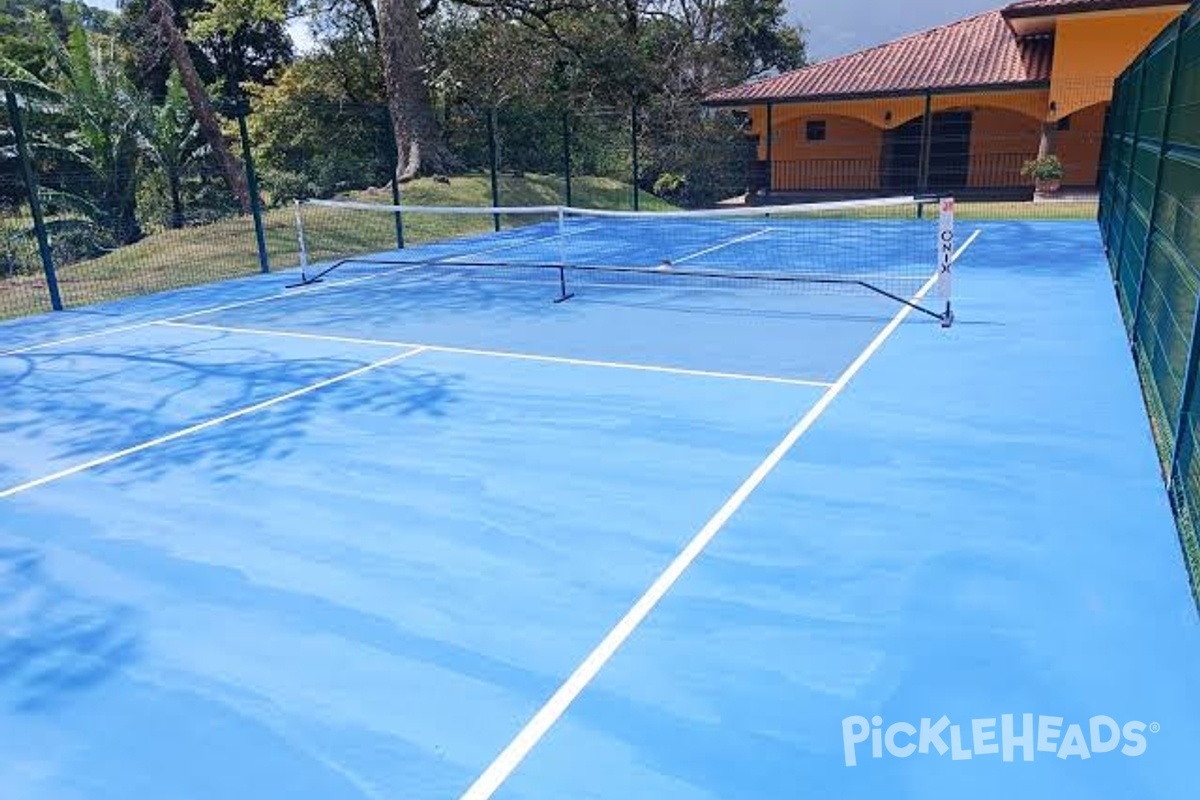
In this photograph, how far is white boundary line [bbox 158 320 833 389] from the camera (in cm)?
752

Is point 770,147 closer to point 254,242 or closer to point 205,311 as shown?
point 254,242

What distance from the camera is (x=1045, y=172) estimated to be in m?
21.7

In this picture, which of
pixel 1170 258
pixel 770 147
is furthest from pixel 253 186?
pixel 770 147

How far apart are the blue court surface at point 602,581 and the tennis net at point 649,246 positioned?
3067mm

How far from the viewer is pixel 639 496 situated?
17.2 feet

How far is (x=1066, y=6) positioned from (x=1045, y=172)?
369 centimetres

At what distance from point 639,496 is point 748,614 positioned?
1407 mm

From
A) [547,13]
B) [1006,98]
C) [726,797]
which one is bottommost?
[726,797]

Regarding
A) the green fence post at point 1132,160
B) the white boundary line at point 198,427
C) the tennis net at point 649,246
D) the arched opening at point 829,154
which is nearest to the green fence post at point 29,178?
the tennis net at point 649,246

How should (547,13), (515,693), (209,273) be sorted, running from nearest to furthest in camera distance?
1. (515,693)
2. (209,273)
3. (547,13)

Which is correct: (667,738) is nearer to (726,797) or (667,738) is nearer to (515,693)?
(726,797)

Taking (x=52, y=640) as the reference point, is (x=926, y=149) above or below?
above

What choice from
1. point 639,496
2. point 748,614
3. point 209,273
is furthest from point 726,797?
point 209,273

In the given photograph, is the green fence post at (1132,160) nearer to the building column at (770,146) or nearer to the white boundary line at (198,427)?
the white boundary line at (198,427)
